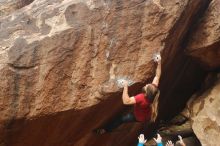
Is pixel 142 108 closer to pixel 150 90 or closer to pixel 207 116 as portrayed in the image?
pixel 150 90

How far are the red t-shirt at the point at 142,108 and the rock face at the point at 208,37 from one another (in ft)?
7.59

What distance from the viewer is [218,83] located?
10.5 m

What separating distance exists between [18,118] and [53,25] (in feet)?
7.05

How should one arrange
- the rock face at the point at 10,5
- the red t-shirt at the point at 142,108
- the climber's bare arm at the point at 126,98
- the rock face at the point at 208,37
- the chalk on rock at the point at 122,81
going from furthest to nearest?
1. the rock face at the point at 10,5
2. the rock face at the point at 208,37
3. the chalk on rock at the point at 122,81
4. the red t-shirt at the point at 142,108
5. the climber's bare arm at the point at 126,98

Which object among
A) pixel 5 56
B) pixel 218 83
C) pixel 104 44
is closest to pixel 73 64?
pixel 104 44

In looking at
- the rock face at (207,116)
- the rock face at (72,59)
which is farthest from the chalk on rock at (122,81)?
the rock face at (207,116)

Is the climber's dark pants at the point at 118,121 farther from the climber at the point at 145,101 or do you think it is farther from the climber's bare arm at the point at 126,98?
the climber's bare arm at the point at 126,98

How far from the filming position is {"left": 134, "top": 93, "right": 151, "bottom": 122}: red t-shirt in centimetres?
816

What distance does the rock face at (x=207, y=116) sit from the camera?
9852 millimetres

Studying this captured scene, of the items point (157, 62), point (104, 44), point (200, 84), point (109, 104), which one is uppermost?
point (104, 44)

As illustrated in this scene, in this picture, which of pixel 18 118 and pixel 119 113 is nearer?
pixel 18 118

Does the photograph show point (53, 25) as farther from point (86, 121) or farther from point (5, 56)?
point (86, 121)

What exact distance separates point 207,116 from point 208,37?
6.92ft

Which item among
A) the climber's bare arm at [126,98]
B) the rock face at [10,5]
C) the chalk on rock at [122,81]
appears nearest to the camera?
the climber's bare arm at [126,98]
